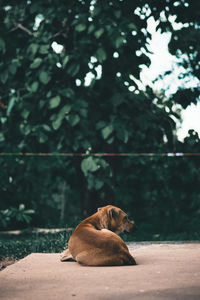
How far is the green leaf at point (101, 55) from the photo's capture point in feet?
31.6

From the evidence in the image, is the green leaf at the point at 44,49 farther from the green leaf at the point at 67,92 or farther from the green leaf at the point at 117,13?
the green leaf at the point at 117,13

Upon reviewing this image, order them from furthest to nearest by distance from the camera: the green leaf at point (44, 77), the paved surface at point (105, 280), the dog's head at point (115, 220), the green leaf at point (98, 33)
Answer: the green leaf at point (44, 77) → the green leaf at point (98, 33) → the dog's head at point (115, 220) → the paved surface at point (105, 280)

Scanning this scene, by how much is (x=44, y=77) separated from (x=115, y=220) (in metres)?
4.66

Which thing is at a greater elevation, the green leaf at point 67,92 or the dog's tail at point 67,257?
the green leaf at point 67,92

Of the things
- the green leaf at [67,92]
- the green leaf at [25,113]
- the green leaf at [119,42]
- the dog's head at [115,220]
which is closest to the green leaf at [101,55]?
the green leaf at [119,42]

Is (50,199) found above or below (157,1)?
below

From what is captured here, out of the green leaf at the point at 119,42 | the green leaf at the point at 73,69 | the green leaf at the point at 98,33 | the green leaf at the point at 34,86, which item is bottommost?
the green leaf at the point at 34,86

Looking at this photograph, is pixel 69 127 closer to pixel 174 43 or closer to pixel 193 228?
pixel 174 43

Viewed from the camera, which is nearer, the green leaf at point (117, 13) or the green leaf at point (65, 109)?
the green leaf at point (117, 13)

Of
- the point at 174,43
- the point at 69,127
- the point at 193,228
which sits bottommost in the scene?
the point at 193,228

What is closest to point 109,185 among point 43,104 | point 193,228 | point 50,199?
point 43,104

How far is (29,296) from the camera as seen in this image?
4254mm

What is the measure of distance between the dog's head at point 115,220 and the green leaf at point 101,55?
4.12 meters

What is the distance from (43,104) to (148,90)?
2509 millimetres
